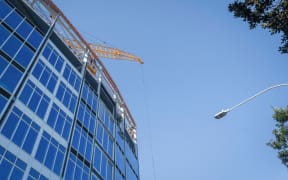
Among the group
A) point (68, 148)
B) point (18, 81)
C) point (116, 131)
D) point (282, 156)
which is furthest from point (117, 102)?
point (282, 156)

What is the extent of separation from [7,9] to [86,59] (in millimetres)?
14957

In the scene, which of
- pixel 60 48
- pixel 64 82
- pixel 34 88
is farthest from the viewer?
pixel 60 48

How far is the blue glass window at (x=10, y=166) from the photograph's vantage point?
19188 millimetres

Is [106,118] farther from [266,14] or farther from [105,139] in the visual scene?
[266,14]

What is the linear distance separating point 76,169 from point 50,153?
4472 mm

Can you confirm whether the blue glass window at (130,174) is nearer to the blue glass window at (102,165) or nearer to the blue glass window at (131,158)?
the blue glass window at (131,158)

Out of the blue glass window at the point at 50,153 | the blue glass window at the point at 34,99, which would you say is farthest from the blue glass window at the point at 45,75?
the blue glass window at the point at 50,153

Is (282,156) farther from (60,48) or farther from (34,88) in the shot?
(60,48)

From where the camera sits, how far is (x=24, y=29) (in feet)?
96.7

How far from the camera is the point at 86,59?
4122 cm

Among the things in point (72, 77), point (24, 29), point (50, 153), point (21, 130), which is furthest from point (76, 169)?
point (24, 29)

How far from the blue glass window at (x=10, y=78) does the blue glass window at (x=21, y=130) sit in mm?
2066

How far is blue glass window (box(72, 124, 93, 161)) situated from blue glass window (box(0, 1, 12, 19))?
14.7 meters

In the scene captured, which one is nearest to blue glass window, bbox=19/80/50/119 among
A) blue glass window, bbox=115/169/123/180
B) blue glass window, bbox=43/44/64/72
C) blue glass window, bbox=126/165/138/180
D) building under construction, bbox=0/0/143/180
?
building under construction, bbox=0/0/143/180
